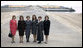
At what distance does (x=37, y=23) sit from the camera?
1344 centimetres

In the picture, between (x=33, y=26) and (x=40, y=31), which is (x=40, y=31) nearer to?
(x=40, y=31)

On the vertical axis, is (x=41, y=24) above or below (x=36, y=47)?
above

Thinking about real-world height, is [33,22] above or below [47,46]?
above

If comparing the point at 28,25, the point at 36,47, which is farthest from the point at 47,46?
the point at 28,25

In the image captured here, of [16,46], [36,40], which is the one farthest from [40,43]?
[16,46]

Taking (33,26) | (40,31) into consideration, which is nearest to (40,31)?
(40,31)

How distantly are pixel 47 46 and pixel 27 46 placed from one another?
0.88 m

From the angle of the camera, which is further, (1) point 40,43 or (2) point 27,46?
(1) point 40,43

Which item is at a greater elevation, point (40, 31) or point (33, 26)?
point (33, 26)

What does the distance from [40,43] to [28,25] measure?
1.01 m

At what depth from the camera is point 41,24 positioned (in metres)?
13.4

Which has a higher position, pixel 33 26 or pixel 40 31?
pixel 33 26

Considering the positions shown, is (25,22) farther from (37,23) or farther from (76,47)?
(76,47)

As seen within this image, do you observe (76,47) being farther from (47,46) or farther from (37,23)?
(37,23)
